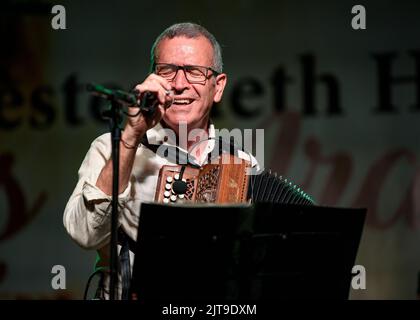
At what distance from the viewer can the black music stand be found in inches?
84.3

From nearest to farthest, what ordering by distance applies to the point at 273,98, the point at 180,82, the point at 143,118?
1. the point at 143,118
2. the point at 180,82
3. the point at 273,98

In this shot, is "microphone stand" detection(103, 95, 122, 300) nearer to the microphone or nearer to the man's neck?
the microphone

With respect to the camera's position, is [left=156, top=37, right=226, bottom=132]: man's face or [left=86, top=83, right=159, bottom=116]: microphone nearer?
[left=86, top=83, right=159, bottom=116]: microphone

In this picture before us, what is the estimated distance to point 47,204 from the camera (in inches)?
193

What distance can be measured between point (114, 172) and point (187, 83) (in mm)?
818

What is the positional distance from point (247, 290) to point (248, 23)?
10.2 ft

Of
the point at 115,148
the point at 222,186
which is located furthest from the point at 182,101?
the point at 115,148

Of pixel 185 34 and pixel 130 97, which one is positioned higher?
pixel 185 34

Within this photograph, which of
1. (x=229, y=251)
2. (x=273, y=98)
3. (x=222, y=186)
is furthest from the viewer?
(x=273, y=98)

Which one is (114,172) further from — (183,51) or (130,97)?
(183,51)

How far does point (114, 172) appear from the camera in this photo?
226cm

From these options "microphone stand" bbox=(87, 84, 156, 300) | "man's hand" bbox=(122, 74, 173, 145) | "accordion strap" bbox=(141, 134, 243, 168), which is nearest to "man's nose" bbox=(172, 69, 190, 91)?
"accordion strap" bbox=(141, 134, 243, 168)

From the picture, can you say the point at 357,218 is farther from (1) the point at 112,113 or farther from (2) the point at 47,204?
(2) the point at 47,204

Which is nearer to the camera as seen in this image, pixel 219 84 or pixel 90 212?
pixel 90 212
